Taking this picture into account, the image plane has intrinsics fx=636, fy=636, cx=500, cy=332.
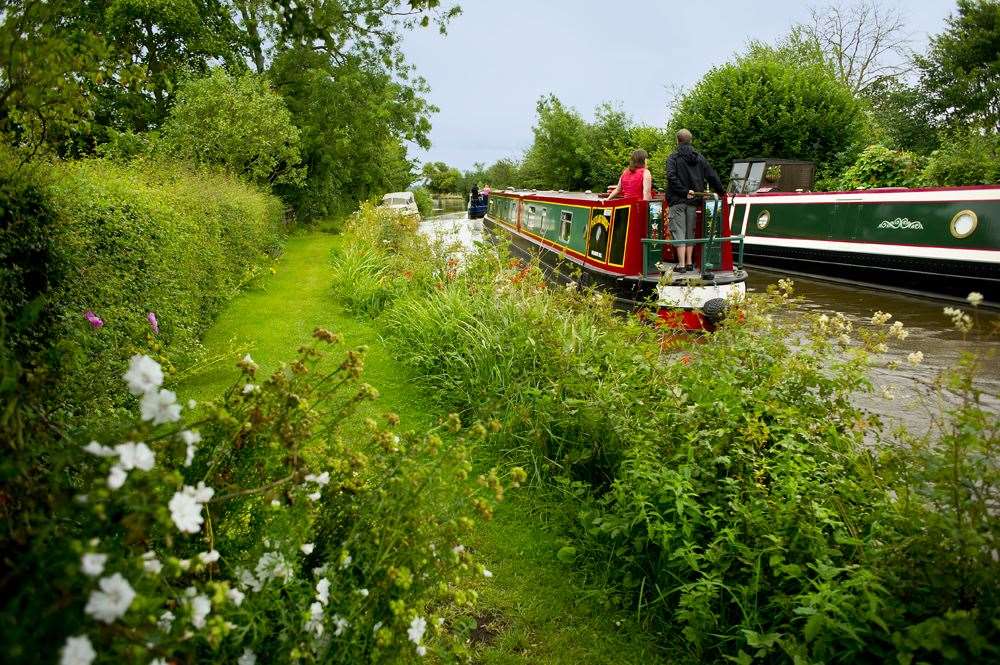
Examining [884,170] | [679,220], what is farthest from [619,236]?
[884,170]

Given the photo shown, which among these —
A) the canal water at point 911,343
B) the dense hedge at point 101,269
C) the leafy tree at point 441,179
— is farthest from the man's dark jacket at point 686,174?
the leafy tree at point 441,179

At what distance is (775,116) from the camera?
810 inches

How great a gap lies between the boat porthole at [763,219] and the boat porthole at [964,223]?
436 cm

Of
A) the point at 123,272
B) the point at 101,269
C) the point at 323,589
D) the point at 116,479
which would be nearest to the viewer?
the point at 116,479

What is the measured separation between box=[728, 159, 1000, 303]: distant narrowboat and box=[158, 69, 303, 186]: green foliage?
11035 mm

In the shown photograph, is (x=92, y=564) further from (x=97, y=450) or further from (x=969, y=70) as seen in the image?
(x=969, y=70)

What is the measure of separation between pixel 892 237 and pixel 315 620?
1186 cm

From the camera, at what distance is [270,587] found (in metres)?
1.66

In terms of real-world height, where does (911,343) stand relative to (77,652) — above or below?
below

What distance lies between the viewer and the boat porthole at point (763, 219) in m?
14.0

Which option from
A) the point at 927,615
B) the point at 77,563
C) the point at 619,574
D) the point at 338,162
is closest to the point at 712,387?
the point at 619,574

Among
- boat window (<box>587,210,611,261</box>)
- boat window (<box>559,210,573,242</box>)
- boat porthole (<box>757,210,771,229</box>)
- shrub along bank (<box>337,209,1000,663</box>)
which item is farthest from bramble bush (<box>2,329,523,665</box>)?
boat porthole (<box>757,210,771,229</box>)

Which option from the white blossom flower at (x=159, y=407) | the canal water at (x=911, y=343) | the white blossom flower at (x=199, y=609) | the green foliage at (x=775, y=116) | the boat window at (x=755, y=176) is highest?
the green foliage at (x=775, y=116)

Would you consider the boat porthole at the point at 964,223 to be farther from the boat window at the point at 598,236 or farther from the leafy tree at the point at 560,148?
the leafy tree at the point at 560,148
